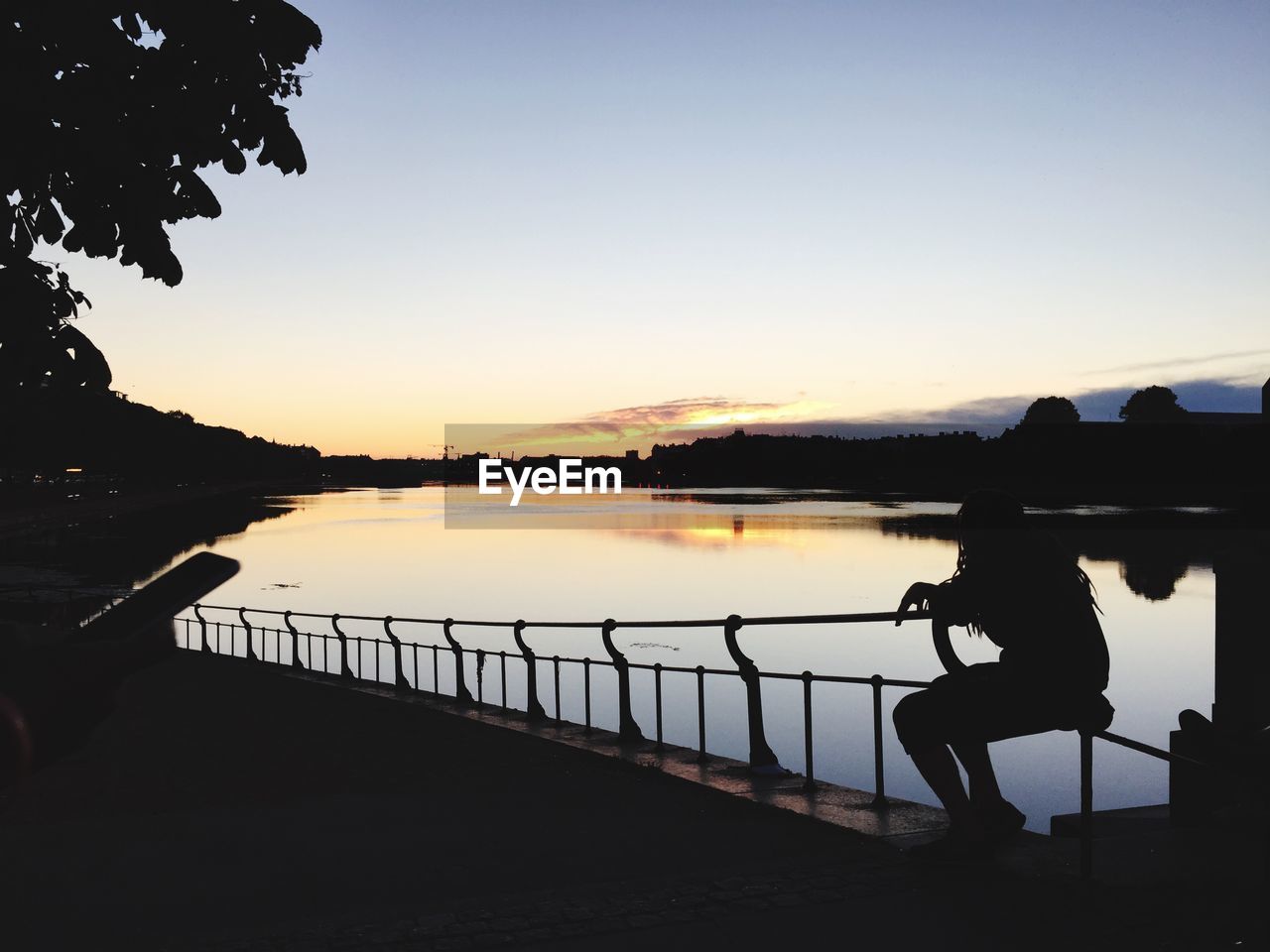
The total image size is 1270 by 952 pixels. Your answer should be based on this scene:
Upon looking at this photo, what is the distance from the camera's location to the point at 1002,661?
568 cm

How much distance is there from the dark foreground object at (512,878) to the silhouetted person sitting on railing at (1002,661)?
57 cm

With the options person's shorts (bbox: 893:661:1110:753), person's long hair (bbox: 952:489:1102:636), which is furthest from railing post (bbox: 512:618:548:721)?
person's long hair (bbox: 952:489:1102:636)

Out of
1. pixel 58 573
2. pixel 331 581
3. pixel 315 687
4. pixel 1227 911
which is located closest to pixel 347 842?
pixel 1227 911

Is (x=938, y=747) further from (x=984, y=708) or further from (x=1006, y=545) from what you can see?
(x=1006, y=545)

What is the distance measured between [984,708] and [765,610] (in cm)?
6615

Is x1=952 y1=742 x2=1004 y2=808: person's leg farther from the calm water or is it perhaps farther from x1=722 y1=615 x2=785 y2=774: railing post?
the calm water

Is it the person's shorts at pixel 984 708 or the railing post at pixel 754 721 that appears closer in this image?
the person's shorts at pixel 984 708

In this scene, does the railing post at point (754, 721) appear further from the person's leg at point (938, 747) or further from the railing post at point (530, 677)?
the railing post at point (530, 677)

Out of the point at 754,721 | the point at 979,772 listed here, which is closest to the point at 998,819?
the point at 979,772

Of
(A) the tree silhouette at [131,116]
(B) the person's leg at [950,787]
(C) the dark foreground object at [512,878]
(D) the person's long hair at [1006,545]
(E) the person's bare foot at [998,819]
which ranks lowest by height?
(C) the dark foreground object at [512,878]

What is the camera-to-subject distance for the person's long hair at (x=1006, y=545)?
18.3 ft

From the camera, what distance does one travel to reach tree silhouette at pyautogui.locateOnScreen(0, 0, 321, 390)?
5.46 metres

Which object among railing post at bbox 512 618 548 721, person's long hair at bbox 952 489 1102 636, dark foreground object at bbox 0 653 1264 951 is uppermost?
person's long hair at bbox 952 489 1102 636

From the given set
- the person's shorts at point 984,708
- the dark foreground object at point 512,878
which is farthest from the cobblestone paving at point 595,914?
the person's shorts at point 984,708
